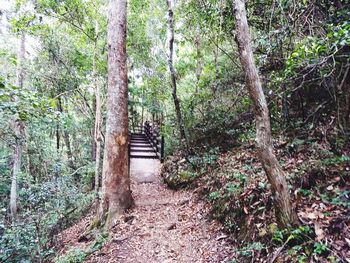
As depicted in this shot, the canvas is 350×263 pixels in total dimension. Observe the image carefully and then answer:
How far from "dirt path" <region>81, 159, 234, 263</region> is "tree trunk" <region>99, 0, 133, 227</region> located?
52 centimetres

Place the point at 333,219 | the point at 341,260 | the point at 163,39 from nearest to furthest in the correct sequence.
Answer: the point at 341,260
the point at 333,219
the point at 163,39

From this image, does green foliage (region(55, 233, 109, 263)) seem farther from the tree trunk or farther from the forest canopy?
the tree trunk

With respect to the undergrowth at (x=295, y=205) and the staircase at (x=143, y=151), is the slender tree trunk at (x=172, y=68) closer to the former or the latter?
the undergrowth at (x=295, y=205)

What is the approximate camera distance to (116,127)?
227 inches

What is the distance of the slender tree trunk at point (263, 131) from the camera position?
9.11 feet

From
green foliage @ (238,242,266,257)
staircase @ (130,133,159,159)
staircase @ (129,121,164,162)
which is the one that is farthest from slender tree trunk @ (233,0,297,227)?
staircase @ (130,133,159,159)

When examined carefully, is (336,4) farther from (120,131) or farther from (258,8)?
(120,131)

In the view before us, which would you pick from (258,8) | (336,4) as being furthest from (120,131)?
(336,4)

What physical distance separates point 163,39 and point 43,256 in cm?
1068

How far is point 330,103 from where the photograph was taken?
4473mm

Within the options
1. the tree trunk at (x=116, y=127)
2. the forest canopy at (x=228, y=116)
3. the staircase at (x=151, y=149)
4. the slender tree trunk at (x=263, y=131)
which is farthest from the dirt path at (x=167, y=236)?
the staircase at (x=151, y=149)

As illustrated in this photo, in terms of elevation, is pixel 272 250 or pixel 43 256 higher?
pixel 272 250

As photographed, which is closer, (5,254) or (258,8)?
(258,8)

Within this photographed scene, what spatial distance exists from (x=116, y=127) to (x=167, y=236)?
282cm
